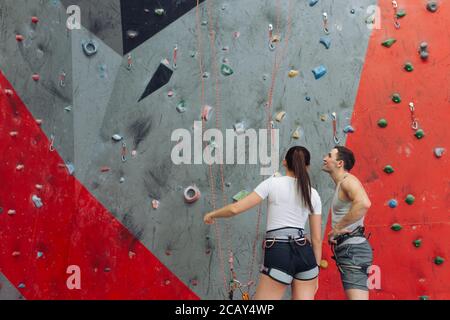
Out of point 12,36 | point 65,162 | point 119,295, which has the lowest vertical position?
point 119,295

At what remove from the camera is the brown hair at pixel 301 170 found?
3.36 m

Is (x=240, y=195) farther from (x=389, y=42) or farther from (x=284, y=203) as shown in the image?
(x=389, y=42)

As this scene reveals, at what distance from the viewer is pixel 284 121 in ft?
14.5

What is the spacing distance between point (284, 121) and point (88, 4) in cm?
158

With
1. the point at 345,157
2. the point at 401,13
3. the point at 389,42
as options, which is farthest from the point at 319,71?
the point at 345,157

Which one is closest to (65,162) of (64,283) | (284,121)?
(64,283)

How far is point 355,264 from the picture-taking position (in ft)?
11.7

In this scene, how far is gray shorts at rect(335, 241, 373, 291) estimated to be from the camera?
3.55 metres

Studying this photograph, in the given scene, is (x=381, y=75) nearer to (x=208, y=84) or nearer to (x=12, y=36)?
(x=208, y=84)

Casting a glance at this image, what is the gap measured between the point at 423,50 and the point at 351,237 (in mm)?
1550

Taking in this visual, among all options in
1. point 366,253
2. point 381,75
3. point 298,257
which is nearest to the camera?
point 298,257

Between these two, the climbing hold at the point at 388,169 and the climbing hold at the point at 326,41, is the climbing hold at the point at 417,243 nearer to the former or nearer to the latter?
the climbing hold at the point at 388,169

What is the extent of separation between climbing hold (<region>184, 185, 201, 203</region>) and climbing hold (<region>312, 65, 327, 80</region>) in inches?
44.6

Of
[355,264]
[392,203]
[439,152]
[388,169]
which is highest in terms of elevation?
[439,152]
